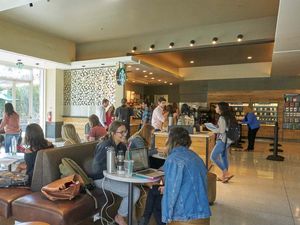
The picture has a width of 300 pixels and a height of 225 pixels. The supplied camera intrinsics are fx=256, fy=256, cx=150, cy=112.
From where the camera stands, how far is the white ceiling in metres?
5.66

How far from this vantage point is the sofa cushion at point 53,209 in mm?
2350

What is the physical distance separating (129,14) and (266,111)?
786 centimetres

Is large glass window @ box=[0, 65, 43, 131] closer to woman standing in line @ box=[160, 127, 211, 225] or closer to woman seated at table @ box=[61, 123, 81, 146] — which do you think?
woman seated at table @ box=[61, 123, 81, 146]

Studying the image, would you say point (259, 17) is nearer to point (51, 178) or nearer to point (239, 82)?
point (239, 82)

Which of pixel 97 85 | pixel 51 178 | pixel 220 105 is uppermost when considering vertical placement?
pixel 97 85

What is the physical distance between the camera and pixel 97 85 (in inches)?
351

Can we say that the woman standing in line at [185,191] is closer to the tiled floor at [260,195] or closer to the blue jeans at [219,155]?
the tiled floor at [260,195]

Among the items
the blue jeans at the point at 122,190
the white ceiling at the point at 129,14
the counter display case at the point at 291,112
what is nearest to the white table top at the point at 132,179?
the blue jeans at the point at 122,190

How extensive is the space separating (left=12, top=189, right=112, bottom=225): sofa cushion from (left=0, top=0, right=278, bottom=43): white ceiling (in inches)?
174

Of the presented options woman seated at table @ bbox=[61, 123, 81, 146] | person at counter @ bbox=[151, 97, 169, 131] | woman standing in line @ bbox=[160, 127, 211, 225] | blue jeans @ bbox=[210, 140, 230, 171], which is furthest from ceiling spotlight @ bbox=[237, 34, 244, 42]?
woman standing in line @ bbox=[160, 127, 211, 225]

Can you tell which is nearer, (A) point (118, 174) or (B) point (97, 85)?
(A) point (118, 174)

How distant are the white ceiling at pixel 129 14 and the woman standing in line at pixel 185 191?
4.45 meters

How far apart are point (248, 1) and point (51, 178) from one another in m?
5.19

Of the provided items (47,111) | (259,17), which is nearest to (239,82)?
(259,17)
